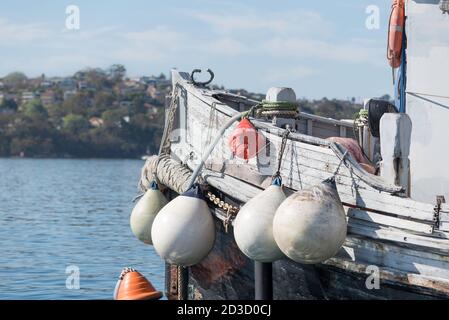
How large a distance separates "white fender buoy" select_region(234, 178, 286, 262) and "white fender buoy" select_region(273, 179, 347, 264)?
24cm

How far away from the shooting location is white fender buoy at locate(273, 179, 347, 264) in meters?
10.3

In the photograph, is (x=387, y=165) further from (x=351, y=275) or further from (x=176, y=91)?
(x=176, y=91)

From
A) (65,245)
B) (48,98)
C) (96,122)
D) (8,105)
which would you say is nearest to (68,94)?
(48,98)

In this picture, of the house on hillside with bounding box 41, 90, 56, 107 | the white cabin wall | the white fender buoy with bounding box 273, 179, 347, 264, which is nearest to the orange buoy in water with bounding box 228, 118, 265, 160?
the white fender buoy with bounding box 273, 179, 347, 264

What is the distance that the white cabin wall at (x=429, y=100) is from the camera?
11.2m

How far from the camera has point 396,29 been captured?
1169 centimetres

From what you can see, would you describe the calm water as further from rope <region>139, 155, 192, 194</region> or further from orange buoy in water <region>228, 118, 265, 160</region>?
orange buoy in water <region>228, 118, 265, 160</region>

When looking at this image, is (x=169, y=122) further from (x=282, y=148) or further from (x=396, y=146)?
(x=396, y=146)

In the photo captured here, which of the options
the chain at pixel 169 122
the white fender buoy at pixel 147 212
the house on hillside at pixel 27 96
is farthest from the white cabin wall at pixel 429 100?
the house on hillside at pixel 27 96

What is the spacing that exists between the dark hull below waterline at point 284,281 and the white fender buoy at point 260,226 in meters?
0.51

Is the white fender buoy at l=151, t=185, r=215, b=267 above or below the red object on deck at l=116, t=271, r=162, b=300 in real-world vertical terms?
above
